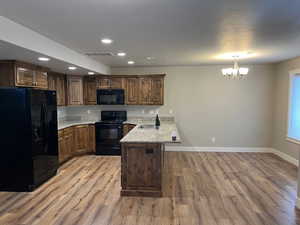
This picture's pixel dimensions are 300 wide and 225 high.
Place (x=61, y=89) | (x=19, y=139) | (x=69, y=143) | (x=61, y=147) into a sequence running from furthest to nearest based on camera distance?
(x=61, y=89)
(x=69, y=143)
(x=61, y=147)
(x=19, y=139)

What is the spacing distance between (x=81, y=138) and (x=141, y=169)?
9.53ft

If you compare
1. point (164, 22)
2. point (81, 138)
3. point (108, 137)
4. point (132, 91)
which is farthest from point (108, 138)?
point (164, 22)

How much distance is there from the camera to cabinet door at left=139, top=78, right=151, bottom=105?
6129mm

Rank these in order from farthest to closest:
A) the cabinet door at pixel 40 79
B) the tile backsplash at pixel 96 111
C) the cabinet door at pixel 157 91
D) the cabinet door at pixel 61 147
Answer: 1. the tile backsplash at pixel 96 111
2. the cabinet door at pixel 157 91
3. the cabinet door at pixel 61 147
4. the cabinet door at pixel 40 79

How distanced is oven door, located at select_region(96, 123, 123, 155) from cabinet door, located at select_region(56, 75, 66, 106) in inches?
45.7

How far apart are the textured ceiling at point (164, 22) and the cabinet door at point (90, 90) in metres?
2.46

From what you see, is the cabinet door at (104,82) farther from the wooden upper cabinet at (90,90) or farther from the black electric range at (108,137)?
the black electric range at (108,137)

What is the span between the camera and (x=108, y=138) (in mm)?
5988

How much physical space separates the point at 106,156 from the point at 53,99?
225 cm

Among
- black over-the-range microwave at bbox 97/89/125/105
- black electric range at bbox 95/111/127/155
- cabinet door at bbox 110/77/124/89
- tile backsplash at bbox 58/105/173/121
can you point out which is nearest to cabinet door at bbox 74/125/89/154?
black electric range at bbox 95/111/127/155

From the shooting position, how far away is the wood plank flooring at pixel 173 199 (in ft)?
9.44

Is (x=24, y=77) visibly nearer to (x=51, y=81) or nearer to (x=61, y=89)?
(x=51, y=81)

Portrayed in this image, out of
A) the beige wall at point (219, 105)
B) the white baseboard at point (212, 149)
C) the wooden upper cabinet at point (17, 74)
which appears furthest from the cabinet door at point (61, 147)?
the white baseboard at point (212, 149)

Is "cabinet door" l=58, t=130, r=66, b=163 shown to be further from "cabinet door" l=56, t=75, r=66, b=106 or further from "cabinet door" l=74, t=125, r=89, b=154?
"cabinet door" l=56, t=75, r=66, b=106
